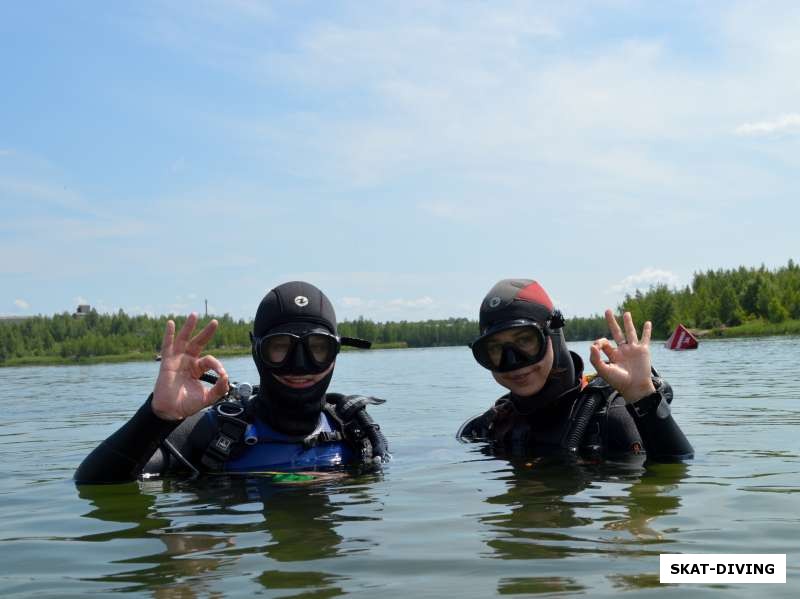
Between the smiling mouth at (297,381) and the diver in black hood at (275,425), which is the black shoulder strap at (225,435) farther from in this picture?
the smiling mouth at (297,381)

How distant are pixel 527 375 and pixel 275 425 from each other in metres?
1.51

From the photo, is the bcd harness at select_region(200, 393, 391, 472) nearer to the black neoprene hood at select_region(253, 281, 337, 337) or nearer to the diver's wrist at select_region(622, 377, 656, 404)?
the black neoprene hood at select_region(253, 281, 337, 337)

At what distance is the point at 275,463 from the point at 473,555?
2.02 meters

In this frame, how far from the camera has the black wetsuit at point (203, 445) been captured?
14.4 feet

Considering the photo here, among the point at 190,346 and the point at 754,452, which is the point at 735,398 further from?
the point at 190,346

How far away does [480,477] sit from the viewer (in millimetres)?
5113

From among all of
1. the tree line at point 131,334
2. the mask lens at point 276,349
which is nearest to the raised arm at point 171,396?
the mask lens at point 276,349

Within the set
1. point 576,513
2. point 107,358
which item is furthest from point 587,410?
point 107,358

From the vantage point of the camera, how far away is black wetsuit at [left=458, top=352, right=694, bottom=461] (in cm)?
463

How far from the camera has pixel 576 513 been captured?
394cm

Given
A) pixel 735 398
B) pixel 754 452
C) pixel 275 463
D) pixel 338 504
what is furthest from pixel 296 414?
pixel 735 398

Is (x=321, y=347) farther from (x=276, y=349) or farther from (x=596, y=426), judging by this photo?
(x=596, y=426)
